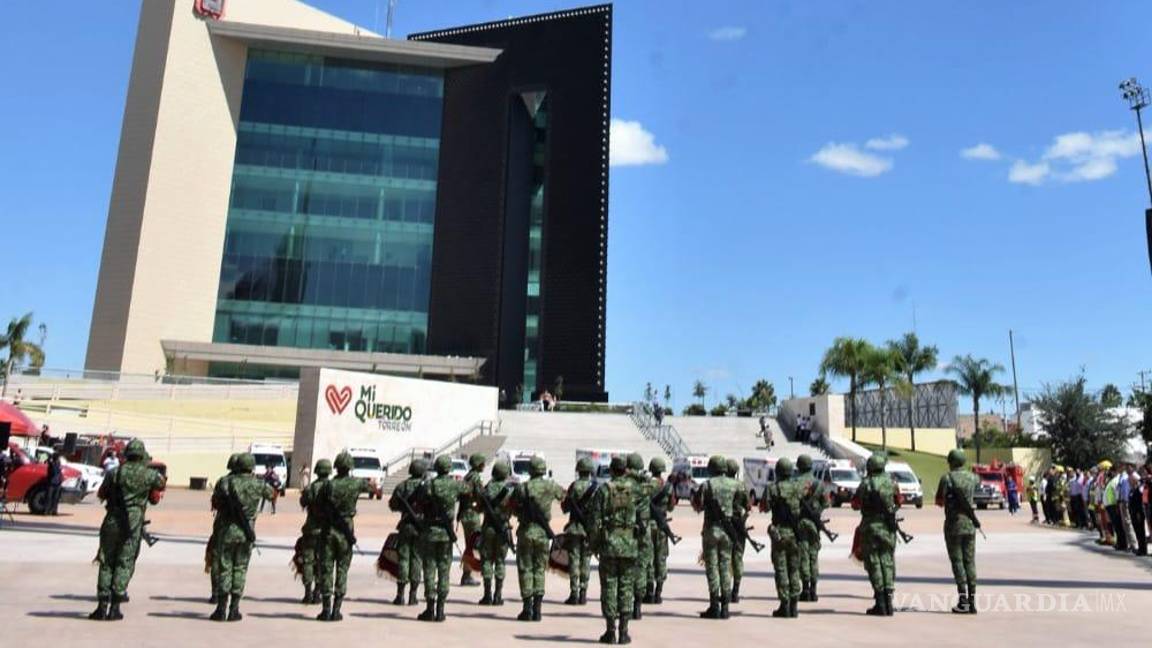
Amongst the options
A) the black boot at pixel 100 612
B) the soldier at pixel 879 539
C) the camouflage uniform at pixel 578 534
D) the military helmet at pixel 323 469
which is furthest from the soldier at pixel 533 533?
the black boot at pixel 100 612

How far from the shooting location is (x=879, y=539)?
9.43m

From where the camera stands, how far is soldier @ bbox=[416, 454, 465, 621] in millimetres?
8883

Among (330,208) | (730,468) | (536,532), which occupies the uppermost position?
(330,208)

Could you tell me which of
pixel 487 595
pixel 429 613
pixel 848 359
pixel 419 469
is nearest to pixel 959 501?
pixel 487 595

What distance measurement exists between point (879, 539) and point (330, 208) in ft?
181

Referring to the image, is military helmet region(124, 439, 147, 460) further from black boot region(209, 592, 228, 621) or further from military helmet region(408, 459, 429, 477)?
military helmet region(408, 459, 429, 477)

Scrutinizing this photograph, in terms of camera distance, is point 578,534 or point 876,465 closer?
point 876,465

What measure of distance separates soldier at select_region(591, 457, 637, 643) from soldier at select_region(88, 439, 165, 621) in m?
4.68

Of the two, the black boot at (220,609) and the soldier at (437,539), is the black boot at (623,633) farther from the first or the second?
the black boot at (220,609)

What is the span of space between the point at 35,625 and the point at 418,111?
2282 inches

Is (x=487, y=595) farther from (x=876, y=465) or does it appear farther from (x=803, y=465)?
(x=876, y=465)

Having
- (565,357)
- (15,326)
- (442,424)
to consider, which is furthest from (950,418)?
(15,326)

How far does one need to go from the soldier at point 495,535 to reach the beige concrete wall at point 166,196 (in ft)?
161

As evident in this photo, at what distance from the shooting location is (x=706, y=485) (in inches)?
383
